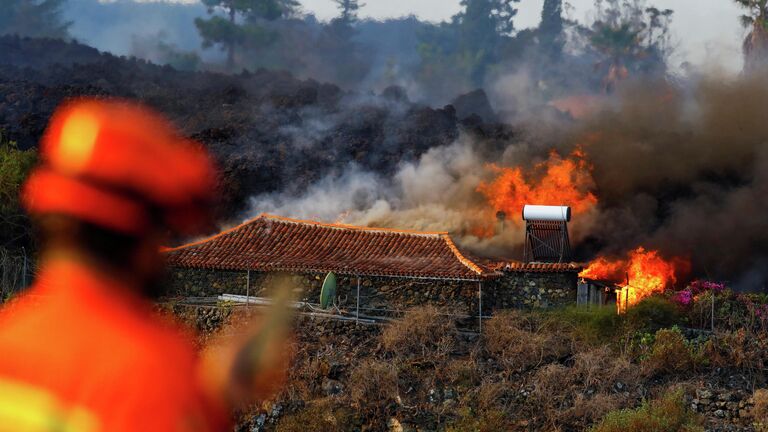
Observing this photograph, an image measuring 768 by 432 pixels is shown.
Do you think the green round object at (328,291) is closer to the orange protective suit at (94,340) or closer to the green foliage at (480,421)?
the orange protective suit at (94,340)

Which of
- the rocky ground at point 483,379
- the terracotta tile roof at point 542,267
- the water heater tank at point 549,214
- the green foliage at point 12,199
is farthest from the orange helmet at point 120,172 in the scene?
the water heater tank at point 549,214

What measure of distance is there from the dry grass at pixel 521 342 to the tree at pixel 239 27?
55.9 metres

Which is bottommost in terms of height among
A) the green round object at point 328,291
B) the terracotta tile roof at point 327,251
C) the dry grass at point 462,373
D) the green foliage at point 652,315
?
the dry grass at point 462,373

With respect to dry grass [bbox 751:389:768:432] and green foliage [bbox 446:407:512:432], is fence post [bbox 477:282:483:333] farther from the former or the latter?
dry grass [bbox 751:389:768:432]

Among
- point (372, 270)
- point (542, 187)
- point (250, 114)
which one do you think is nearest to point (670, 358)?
point (372, 270)

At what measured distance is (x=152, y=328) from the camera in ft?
122

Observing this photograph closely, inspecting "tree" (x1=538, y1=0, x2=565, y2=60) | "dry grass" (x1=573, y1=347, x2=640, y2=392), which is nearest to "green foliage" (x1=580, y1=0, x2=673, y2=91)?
"tree" (x1=538, y1=0, x2=565, y2=60)

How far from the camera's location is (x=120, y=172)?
1906 inches

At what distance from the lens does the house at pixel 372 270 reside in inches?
1453

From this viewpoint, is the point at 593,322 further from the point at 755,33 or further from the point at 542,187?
the point at 755,33

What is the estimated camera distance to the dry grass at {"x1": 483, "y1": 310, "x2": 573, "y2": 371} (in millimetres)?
34406

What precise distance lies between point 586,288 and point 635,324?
2.73m

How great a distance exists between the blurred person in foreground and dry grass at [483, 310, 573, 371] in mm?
6698

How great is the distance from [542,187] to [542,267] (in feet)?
31.7
